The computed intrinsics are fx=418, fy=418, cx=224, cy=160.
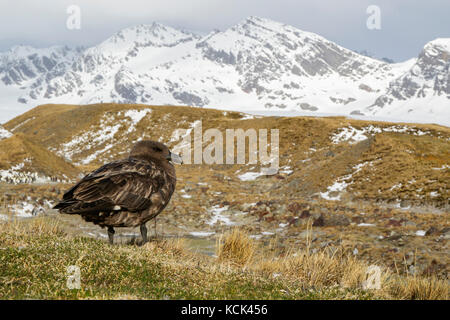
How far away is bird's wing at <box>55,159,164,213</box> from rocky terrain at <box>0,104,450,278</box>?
348 centimetres

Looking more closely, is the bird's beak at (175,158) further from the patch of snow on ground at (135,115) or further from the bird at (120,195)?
the patch of snow on ground at (135,115)

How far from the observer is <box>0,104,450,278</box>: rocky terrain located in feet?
53.1

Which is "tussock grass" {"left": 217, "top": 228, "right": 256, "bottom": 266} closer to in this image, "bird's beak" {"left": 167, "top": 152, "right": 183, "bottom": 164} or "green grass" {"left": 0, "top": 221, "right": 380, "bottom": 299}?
"green grass" {"left": 0, "top": 221, "right": 380, "bottom": 299}

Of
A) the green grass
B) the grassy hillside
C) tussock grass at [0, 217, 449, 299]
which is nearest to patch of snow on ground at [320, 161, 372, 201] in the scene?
the grassy hillside

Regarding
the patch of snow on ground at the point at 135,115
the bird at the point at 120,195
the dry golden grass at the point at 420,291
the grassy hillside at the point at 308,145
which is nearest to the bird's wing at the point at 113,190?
the bird at the point at 120,195

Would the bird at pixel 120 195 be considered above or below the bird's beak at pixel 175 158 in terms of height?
below

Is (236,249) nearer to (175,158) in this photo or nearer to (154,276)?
(175,158)

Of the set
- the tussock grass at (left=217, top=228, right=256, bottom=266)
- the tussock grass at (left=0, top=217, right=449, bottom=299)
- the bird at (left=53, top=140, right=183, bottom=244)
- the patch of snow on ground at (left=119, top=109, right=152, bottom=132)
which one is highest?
the bird at (left=53, top=140, right=183, bottom=244)

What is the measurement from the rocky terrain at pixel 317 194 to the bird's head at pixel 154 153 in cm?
294

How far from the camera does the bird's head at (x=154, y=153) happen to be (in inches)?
345

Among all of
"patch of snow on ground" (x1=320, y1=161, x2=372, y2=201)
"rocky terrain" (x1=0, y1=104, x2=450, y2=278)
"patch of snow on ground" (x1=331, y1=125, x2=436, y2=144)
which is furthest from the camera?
"patch of snow on ground" (x1=331, y1=125, x2=436, y2=144)

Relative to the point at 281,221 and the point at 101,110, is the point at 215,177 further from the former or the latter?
the point at 101,110
